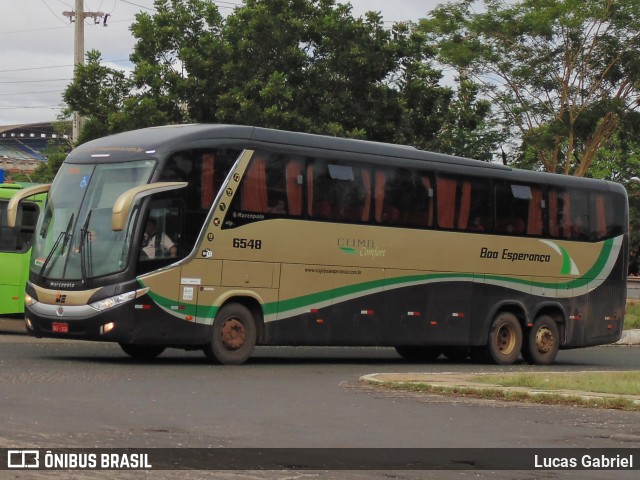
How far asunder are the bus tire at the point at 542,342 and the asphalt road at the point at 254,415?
631 centimetres

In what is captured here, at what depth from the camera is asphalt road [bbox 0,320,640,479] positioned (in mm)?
10852

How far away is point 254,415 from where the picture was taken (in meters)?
13.3

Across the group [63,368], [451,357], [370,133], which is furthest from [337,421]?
[370,133]

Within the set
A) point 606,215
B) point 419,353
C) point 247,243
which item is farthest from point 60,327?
point 606,215

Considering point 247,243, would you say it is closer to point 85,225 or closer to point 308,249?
point 308,249

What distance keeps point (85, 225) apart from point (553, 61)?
939 inches

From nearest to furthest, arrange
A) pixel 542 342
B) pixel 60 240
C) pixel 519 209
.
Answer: pixel 60 240
pixel 519 209
pixel 542 342

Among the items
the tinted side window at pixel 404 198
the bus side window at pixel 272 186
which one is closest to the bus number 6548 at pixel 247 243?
the bus side window at pixel 272 186

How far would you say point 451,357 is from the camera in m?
26.9

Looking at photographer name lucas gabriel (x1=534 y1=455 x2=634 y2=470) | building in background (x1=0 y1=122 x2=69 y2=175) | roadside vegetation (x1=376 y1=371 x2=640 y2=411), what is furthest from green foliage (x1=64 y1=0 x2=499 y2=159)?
building in background (x1=0 y1=122 x2=69 y2=175)

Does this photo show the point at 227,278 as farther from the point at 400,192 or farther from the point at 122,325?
the point at 400,192

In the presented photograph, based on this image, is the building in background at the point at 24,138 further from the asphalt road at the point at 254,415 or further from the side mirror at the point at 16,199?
the asphalt road at the point at 254,415

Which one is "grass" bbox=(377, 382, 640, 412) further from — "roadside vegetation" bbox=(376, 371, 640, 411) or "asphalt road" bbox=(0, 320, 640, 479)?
"asphalt road" bbox=(0, 320, 640, 479)

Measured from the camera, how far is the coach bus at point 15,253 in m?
27.3
